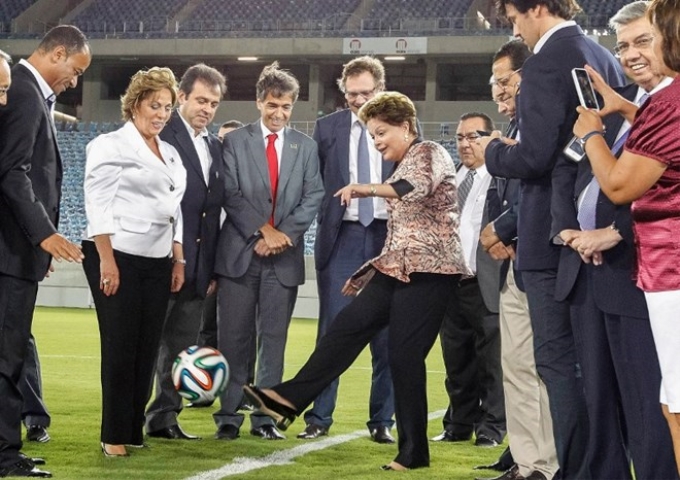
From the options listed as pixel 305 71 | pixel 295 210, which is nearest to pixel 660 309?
pixel 295 210

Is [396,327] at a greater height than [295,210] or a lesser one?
lesser

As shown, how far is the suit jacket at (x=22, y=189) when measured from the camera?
15.7 ft

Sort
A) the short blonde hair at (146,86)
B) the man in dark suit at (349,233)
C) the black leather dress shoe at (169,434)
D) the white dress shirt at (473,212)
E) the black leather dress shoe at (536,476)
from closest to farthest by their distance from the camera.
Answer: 1. the black leather dress shoe at (536,476)
2. the short blonde hair at (146,86)
3. the black leather dress shoe at (169,434)
4. the man in dark suit at (349,233)
5. the white dress shirt at (473,212)

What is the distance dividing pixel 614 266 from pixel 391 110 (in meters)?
1.88

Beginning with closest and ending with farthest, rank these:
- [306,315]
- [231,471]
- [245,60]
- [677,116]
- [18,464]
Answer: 1. [677,116]
2. [18,464]
3. [231,471]
4. [306,315]
5. [245,60]

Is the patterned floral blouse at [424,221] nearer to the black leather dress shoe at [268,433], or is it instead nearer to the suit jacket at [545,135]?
the suit jacket at [545,135]

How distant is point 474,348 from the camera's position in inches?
275

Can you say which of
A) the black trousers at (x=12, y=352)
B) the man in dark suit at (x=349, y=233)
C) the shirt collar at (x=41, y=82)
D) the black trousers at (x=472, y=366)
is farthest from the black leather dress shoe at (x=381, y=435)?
the shirt collar at (x=41, y=82)

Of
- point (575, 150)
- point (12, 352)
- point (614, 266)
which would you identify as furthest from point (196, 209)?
point (614, 266)

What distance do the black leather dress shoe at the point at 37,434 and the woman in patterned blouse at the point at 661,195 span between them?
3.71m

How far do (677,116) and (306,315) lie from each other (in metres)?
14.8

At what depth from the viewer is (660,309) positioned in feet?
10.9

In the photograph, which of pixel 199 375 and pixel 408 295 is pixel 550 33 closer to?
pixel 408 295

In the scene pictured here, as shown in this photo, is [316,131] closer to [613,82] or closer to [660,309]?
[613,82]
